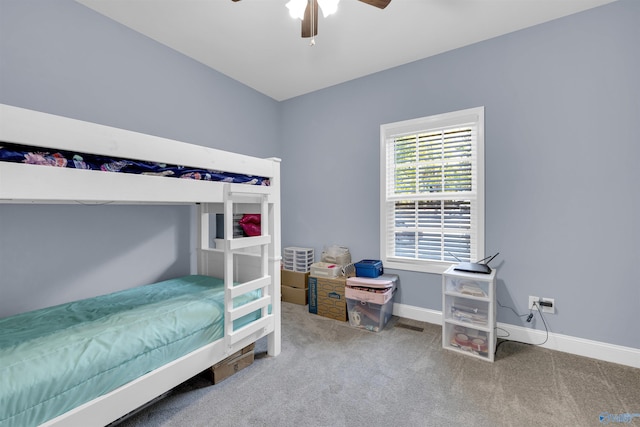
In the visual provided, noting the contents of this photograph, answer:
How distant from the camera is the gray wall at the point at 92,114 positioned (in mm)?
1796

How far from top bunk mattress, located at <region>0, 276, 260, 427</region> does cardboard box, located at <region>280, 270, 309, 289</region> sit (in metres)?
1.27

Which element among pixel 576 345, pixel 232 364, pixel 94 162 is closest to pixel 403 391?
pixel 232 364

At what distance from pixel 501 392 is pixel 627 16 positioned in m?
2.75

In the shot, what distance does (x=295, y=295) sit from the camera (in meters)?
3.27

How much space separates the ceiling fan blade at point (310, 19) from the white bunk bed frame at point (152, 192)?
3.02ft

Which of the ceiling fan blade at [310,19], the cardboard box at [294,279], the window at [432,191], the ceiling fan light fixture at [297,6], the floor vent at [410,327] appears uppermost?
the ceiling fan blade at [310,19]

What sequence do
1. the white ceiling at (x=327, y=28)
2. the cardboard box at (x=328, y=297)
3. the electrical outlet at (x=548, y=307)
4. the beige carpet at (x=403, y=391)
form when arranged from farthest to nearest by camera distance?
the cardboard box at (x=328, y=297) < the electrical outlet at (x=548, y=307) < the white ceiling at (x=327, y=28) < the beige carpet at (x=403, y=391)

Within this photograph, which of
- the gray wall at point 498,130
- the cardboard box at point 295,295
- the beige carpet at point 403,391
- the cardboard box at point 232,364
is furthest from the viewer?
the cardboard box at point 295,295

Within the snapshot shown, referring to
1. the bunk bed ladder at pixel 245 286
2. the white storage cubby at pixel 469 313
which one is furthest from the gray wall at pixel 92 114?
the white storage cubby at pixel 469 313

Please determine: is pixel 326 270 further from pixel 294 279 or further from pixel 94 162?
pixel 94 162

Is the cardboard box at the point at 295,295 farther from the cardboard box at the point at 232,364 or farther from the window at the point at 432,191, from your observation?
the cardboard box at the point at 232,364

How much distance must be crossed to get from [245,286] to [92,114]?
1.77 m

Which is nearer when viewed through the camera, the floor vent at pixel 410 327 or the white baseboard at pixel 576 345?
the white baseboard at pixel 576 345

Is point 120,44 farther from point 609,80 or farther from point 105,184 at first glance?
point 609,80
